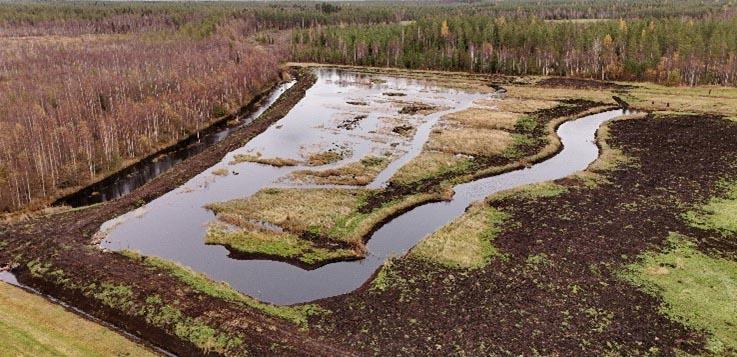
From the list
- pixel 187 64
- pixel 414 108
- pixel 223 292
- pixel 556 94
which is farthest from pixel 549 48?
pixel 223 292

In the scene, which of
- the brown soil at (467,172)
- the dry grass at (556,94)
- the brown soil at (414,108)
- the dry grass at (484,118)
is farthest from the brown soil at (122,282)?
the dry grass at (556,94)

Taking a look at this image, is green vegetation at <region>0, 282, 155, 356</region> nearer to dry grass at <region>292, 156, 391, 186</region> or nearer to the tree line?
dry grass at <region>292, 156, 391, 186</region>

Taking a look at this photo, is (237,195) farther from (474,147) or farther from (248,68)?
(248,68)

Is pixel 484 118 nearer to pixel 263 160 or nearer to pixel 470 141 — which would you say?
pixel 470 141

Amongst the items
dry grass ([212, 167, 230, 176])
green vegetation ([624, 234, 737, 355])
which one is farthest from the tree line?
dry grass ([212, 167, 230, 176])

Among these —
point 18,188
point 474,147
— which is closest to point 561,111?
point 474,147

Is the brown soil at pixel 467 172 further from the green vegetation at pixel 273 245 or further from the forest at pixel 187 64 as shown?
the forest at pixel 187 64
